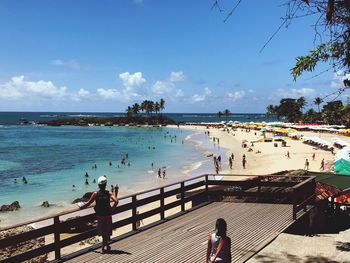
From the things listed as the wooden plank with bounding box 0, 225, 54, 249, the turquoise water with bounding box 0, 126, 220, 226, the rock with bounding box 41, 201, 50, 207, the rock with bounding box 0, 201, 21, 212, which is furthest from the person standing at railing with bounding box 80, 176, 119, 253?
the rock with bounding box 0, 201, 21, 212

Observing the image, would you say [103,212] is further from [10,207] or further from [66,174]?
[66,174]

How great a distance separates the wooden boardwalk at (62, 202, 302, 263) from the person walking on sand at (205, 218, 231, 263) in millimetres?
1886

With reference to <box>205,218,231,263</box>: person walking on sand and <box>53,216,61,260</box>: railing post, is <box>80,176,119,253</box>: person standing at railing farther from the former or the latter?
<box>205,218,231,263</box>: person walking on sand

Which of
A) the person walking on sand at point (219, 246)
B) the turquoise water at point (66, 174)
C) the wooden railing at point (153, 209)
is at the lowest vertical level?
the turquoise water at point (66, 174)

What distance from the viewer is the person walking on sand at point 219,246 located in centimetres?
578

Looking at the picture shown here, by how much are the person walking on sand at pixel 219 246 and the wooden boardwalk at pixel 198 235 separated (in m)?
1.89

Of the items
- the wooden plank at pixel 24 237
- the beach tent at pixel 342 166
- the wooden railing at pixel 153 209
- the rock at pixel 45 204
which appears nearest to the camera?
the wooden plank at pixel 24 237

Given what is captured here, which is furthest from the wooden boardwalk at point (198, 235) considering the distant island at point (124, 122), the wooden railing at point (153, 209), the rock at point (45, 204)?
the distant island at point (124, 122)

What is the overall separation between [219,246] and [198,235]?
3564 mm

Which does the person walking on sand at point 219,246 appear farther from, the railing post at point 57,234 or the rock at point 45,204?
the rock at point 45,204

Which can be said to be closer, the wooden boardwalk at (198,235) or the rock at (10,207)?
the wooden boardwalk at (198,235)

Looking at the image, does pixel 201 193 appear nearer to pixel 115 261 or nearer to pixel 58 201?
pixel 115 261

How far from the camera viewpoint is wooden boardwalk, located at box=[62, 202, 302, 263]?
7.79m

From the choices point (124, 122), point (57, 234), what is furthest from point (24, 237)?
point (124, 122)
